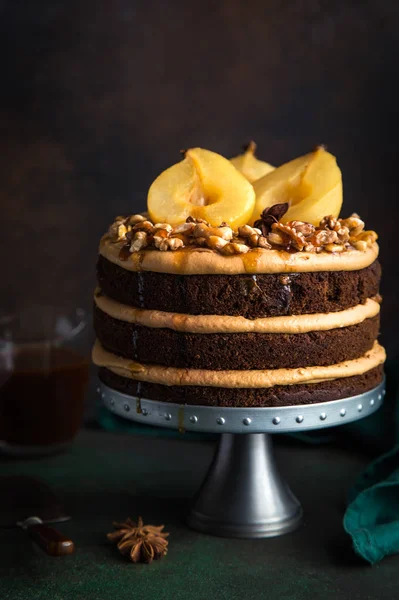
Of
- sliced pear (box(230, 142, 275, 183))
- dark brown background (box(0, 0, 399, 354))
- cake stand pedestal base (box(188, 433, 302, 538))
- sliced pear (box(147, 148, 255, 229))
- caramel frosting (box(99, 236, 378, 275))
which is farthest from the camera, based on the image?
dark brown background (box(0, 0, 399, 354))

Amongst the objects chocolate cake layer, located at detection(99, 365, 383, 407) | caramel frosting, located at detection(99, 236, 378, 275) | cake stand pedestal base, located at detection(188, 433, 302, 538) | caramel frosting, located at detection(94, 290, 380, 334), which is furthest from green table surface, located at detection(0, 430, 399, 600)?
caramel frosting, located at detection(99, 236, 378, 275)

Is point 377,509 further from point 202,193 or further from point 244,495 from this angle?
point 202,193

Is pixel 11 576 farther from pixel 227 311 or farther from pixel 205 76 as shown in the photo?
pixel 205 76

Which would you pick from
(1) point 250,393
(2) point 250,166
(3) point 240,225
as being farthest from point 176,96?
(1) point 250,393

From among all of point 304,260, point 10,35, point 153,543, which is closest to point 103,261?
point 304,260

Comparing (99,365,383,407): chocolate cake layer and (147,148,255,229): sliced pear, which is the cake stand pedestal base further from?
(147,148,255,229): sliced pear
